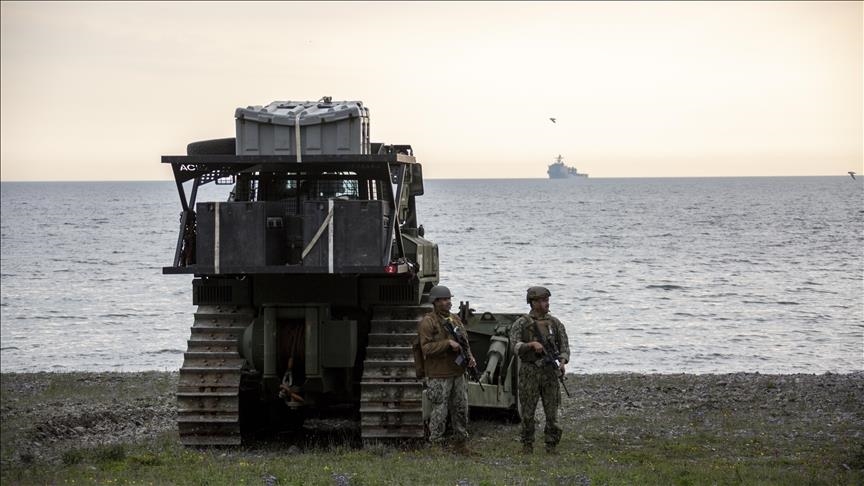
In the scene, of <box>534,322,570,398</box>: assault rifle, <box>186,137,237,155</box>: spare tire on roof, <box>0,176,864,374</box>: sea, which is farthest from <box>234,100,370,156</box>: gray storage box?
<box>0,176,864,374</box>: sea

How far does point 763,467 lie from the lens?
13.6m

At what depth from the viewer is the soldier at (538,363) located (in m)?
14.8

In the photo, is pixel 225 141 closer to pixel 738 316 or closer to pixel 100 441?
pixel 100 441

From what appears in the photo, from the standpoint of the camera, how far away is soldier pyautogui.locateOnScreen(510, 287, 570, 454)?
14.8m

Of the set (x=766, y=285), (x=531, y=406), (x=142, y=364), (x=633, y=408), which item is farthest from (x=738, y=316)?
(x=531, y=406)

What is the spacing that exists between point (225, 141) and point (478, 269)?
141 ft

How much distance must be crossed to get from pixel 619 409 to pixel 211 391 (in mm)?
7228

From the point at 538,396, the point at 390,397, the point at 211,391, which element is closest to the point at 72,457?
the point at 211,391

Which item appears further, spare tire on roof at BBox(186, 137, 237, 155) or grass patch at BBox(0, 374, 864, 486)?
spare tire on roof at BBox(186, 137, 237, 155)

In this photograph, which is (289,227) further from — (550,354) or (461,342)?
(550,354)

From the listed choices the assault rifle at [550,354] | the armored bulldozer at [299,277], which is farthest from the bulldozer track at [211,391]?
the assault rifle at [550,354]

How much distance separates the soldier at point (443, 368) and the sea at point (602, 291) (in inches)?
430

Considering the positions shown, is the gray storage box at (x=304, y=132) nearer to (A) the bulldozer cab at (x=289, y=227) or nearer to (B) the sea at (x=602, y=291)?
Answer: (A) the bulldozer cab at (x=289, y=227)

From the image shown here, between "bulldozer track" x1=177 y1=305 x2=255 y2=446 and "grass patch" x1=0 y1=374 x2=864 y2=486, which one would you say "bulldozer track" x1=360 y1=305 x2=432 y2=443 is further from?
"bulldozer track" x1=177 y1=305 x2=255 y2=446
